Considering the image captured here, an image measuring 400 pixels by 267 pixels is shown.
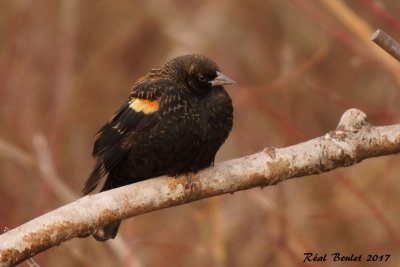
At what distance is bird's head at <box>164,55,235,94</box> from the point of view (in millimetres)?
4340

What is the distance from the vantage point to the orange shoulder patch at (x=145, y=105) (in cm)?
428

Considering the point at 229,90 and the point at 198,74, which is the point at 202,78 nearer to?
the point at 198,74

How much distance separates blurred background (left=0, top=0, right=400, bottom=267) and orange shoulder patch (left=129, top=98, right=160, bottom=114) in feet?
5.03

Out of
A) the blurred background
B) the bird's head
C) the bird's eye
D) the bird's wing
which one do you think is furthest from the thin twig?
the blurred background

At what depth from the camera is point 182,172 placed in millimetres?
4039

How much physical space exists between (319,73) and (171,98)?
3334mm

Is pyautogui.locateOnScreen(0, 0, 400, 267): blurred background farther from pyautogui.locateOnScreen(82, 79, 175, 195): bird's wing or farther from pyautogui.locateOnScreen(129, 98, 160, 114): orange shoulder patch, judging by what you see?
pyautogui.locateOnScreen(129, 98, 160, 114): orange shoulder patch

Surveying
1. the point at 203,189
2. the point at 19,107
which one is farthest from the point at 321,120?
the point at 203,189

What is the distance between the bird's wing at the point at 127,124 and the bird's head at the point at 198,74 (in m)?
0.08

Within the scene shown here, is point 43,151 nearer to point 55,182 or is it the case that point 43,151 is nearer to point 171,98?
point 55,182

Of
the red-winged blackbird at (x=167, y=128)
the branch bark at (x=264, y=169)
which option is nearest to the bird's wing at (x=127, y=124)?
the red-winged blackbird at (x=167, y=128)

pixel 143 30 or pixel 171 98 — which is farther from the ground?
pixel 171 98

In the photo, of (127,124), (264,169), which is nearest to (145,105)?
(127,124)

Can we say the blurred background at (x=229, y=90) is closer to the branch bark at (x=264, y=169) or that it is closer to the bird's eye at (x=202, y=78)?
the bird's eye at (x=202, y=78)
